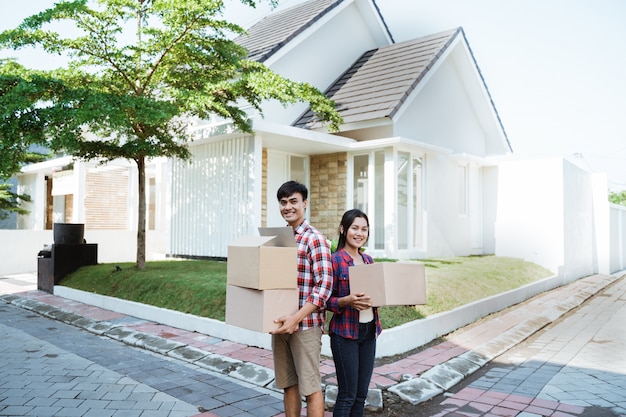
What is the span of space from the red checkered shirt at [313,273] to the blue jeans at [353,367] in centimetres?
23

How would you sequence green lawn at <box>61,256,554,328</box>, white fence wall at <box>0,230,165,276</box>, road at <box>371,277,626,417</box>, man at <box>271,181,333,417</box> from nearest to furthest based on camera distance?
man at <box>271,181,333,417</box> < road at <box>371,277,626,417</box> < green lawn at <box>61,256,554,328</box> < white fence wall at <box>0,230,165,276</box>

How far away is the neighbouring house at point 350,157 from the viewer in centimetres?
1208

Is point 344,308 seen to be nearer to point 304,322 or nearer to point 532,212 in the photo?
point 304,322

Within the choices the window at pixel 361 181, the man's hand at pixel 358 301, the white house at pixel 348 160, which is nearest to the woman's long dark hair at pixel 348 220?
the man's hand at pixel 358 301

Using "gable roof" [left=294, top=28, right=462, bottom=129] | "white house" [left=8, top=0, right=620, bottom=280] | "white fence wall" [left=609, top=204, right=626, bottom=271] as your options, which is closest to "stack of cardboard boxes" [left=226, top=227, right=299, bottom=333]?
"white house" [left=8, top=0, right=620, bottom=280]

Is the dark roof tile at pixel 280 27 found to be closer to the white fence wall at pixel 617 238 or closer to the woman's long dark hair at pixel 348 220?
the woman's long dark hair at pixel 348 220

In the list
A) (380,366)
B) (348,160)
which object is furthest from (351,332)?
(348,160)

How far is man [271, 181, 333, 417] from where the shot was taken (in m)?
3.06

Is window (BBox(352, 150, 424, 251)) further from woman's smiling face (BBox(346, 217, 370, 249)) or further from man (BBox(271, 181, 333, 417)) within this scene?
man (BBox(271, 181, 333, 417))

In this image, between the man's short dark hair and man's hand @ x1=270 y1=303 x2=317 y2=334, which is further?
the man's short dark hair

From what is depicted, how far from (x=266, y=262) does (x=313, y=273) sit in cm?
35

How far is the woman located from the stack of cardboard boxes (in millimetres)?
352

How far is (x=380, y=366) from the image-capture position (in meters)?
5.59

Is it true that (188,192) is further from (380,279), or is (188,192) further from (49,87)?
(380,279)
